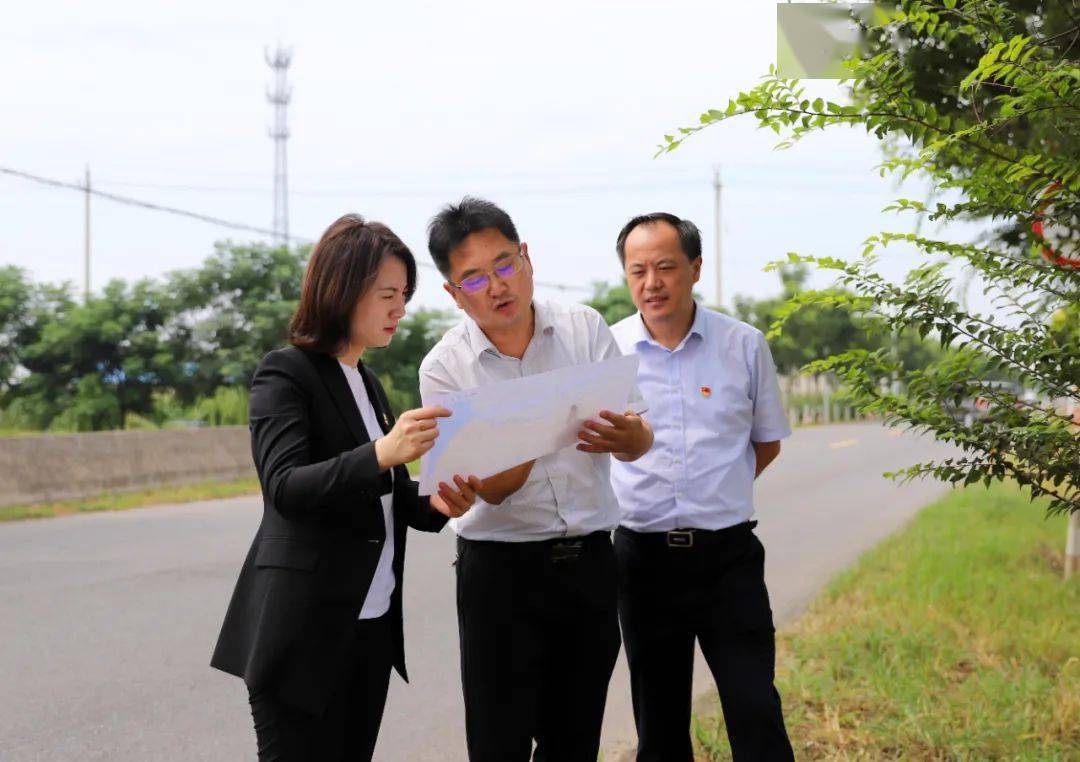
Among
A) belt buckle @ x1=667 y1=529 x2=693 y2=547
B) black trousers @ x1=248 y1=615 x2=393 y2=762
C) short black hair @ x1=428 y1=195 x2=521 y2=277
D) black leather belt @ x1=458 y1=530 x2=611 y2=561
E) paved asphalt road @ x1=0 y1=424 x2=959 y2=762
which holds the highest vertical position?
short black hair @ x1=428 y1=195 x2=521 y2=277

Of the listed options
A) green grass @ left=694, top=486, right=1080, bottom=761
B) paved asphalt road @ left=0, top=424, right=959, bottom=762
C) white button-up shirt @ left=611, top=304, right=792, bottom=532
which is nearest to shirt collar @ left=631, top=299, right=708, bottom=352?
white button-up shirt @ left=611, top=304, right=792, bottom=532

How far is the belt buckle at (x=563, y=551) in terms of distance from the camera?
9.16 feet

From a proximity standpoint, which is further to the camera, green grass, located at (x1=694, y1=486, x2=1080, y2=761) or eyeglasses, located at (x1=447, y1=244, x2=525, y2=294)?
green grass, located at (x1=694, y1=486, x2=1080, y2=761)

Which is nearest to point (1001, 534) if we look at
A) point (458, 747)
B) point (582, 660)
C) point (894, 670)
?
point (894, 670)

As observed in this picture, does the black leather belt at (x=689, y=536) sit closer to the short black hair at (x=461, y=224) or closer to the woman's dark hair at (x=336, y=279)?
the short black hair at (x=461, y=224)

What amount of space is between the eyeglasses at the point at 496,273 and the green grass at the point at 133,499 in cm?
951

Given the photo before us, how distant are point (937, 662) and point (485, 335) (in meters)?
3.30

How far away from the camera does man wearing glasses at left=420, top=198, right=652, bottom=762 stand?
2.75 metres

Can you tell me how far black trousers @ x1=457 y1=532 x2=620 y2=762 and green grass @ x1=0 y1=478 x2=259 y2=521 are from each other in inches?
368

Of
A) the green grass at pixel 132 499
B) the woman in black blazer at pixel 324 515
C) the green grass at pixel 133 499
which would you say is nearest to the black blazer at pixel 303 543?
the woman in black blazer at pixel 324 515

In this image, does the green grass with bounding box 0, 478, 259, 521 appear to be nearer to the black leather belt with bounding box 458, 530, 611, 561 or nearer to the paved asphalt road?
the paved asphalt road

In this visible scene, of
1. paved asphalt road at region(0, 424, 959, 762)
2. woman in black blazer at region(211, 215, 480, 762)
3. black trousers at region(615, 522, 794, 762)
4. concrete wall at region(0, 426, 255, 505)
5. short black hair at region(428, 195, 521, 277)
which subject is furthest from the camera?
concrete wall at region(0, 426, 255, 505)

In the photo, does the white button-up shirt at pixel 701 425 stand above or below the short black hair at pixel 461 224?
below

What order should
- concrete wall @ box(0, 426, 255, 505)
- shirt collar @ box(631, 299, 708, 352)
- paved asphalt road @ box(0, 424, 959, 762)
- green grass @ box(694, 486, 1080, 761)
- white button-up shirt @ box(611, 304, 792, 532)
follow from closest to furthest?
white button-up shirt @ box(611, 304, 792, 532)
shirt collar @ box(631, 299, 708, 352)
green grass @ box(694, 486, 1080, 761)
paved asphalt road @ box(0, 424, 959, 762)
concrete wall @ box(0, 426, 255, 505)
